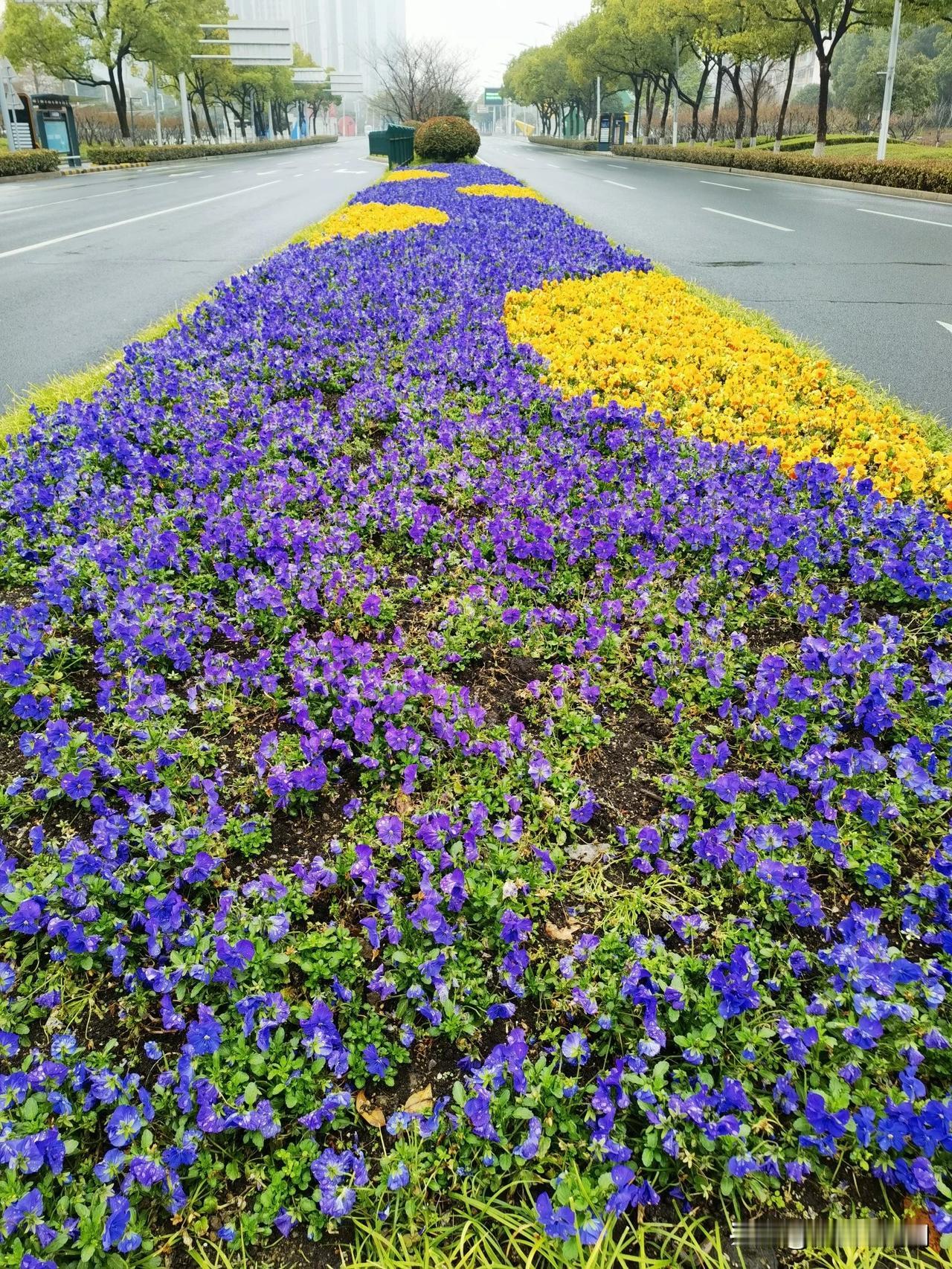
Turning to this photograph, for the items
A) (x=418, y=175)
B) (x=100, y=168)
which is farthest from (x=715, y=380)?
(x=100, y=168)

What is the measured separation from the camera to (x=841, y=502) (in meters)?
4.18

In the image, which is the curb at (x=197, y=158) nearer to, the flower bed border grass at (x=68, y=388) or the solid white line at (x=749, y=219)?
the solid white line at (x=749, y=219)

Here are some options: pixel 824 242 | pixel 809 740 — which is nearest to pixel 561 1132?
pixel 809 740

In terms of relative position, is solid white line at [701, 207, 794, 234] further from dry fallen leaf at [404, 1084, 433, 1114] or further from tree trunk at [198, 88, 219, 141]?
tree trunk at [198, 88, 219, 141]

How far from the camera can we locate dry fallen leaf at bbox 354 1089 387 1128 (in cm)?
192

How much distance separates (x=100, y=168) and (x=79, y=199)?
61.7 ft

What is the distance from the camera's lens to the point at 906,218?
52.0 ft

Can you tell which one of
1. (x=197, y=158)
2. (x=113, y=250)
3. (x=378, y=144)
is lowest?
(x=113, y=250)

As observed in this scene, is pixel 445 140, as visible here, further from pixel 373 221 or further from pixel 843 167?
pixel 373 221

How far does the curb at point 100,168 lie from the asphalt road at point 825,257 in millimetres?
21321

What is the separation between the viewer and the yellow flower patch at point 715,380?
471cm

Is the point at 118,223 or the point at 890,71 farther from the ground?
the point at 890,71

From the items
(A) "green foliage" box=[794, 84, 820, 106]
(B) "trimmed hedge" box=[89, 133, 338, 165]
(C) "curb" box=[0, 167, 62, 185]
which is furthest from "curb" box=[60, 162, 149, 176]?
(A) "green foliage" box=[794, 84, 820, 106]

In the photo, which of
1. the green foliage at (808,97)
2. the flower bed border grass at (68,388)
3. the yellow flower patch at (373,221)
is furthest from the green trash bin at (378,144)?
the green foliage at (808,97)
